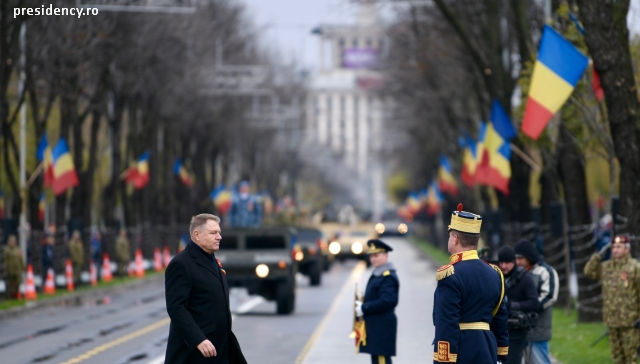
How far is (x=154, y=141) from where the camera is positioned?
48.6 meters

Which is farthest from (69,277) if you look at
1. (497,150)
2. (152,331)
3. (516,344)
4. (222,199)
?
(222,199)

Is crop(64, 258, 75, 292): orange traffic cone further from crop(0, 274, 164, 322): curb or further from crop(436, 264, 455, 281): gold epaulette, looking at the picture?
crop(436, 264, 455, 281): gold epaulette

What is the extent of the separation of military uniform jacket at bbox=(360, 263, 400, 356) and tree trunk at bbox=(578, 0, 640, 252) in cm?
452

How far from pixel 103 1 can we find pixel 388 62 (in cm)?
2333

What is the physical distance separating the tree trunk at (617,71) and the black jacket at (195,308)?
25.4 ft

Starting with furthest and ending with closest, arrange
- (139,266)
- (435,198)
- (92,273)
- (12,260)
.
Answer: (435,198) < (139,266) < (92,273) < (12,260)

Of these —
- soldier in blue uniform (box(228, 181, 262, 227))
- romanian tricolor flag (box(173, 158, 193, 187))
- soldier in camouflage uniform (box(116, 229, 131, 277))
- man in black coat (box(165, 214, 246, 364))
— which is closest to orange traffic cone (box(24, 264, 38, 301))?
soldier in blue uniform (box(228, 181, 262, 227))

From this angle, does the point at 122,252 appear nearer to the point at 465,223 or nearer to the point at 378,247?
the point at 378,247

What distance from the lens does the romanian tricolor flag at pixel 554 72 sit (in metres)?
17.1

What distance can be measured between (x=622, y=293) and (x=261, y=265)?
12.3 metres

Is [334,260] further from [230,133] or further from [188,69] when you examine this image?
[188,69]

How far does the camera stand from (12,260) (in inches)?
1131

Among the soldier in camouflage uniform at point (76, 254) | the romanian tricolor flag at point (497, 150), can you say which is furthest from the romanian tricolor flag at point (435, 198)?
the romanian tricolor flag at point (497, 150)

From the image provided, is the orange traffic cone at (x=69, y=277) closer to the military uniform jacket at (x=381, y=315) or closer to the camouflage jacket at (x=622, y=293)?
the camouflage jacket at (x=622, y=293)
